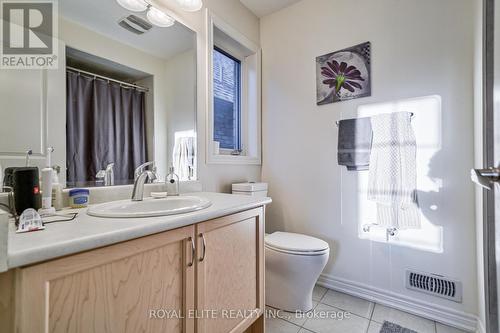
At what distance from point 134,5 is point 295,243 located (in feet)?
5.86

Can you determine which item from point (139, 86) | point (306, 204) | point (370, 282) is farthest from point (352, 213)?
point (139, 86)

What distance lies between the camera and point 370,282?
172cm

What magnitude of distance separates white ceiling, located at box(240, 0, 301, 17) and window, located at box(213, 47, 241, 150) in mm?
479

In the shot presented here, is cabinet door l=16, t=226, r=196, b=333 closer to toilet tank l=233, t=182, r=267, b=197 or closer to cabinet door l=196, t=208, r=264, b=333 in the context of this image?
cabinet door l=196, t=208, r=264, b=333

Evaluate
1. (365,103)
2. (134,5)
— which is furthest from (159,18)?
(365,103)

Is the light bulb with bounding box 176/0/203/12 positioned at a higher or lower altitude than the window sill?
higher

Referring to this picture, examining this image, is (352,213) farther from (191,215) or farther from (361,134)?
(191,215)

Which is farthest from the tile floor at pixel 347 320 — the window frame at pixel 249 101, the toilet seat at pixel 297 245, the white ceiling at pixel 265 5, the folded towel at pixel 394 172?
the white ceiling at pixel 265 5

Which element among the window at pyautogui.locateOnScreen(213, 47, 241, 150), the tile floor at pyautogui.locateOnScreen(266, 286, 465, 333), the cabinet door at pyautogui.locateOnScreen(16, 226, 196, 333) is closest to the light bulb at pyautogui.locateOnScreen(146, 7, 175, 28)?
the window at pyautogui.locateOnScreen(213, 47, 241, 150)

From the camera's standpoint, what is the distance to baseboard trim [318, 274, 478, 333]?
140 centimetres

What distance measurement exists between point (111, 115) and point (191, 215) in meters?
0.80

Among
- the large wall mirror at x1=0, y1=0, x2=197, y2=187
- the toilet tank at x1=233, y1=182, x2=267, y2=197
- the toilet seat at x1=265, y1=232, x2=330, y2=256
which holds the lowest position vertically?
the toilet seat at x1=265, y1=232, x2=330, y2=256

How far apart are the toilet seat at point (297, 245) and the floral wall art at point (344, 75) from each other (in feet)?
3.68

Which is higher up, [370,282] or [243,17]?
[243,17]
